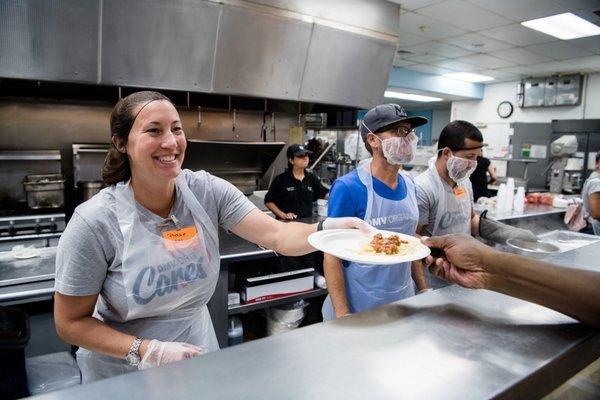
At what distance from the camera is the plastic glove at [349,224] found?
64.0 inches

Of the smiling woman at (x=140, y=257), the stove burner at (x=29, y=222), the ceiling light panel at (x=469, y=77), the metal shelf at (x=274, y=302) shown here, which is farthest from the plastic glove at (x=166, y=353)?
the ceiling light panel at (x=469, y=77)

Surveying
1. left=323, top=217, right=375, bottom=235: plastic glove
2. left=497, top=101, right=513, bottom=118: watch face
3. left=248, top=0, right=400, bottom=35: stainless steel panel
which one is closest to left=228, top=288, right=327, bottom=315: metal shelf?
left=323, top=217, right=375, bottom=235: plastic glove

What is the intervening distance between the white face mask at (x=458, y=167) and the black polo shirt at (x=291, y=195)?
212 centimetres

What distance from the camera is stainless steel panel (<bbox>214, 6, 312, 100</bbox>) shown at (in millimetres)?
3910

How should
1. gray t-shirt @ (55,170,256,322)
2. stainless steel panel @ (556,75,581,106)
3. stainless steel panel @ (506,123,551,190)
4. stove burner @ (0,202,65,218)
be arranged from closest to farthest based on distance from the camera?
gray t-shirt @ (55,170,256,322), stove burner @ (0,202,65,218), stainless steel panel @ (506,123,551,190), stainless steel panel @ (556,75,581,106)

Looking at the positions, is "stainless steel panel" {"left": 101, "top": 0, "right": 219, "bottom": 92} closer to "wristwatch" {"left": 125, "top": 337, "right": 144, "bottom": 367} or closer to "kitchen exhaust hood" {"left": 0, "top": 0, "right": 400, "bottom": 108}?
"kitchen exhaust hood" {"left": 0, "top": 0, "right": 400, "bottom": 108}

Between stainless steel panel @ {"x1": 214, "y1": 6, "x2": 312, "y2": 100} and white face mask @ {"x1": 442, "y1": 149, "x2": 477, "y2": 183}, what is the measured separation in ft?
8.29

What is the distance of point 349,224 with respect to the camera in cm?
165

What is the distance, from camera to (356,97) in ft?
16.4

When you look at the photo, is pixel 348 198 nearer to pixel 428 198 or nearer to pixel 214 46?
pixel 428 198

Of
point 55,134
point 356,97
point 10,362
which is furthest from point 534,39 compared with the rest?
point 10,362

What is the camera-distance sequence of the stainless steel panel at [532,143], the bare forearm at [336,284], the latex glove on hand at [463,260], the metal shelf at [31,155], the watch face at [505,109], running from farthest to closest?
the watch face at [505,109]
the stainless steel panel at [532,143]
the metal shelf at [31,155]
the bare forearm at [336,284]
the latex glove on hand at [463,260]

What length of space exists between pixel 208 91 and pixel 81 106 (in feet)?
4.59

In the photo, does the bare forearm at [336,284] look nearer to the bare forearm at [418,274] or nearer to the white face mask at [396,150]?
the bare forearm at [418,274]
